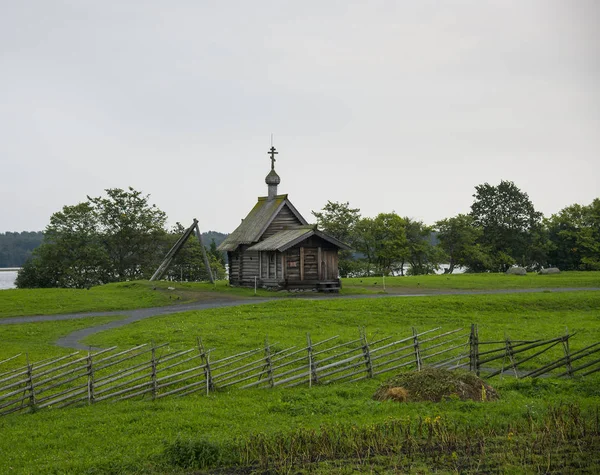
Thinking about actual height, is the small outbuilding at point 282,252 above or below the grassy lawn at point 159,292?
above

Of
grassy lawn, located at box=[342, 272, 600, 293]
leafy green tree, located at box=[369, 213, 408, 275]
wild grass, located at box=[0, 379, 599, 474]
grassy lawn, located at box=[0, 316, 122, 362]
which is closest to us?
wild grass, located at box=[0, 379, 599, 474]

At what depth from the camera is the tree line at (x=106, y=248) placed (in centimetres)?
5875

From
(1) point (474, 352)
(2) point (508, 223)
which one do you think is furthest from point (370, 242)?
(1) point (474, 352)

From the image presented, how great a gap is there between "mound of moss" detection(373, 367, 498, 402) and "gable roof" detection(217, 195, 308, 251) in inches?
1151

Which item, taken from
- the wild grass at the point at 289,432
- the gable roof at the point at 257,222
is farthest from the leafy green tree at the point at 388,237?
the wild grass at the point at 289,432

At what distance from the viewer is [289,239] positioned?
134 ft

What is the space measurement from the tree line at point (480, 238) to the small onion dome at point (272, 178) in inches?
796

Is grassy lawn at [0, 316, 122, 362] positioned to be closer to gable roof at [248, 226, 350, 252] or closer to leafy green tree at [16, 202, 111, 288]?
gable roof at [248, 226, 350, 252]

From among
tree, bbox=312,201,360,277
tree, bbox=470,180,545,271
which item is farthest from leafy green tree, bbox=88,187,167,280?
tree, bbox=470,180,545,271

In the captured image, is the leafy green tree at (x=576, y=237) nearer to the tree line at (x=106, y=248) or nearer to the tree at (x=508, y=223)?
the tree at (x=508, y=223)

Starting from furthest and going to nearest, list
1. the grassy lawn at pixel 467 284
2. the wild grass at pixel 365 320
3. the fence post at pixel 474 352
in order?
1. the grassy lawn at pixel 467 284
2. the wild grass at pixel 365 320
3. the fence post at pixel 474 352

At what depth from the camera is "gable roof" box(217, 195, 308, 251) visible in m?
44.6

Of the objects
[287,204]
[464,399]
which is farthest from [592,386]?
[287,204]

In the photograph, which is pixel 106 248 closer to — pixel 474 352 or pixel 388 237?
pixel 388 237
